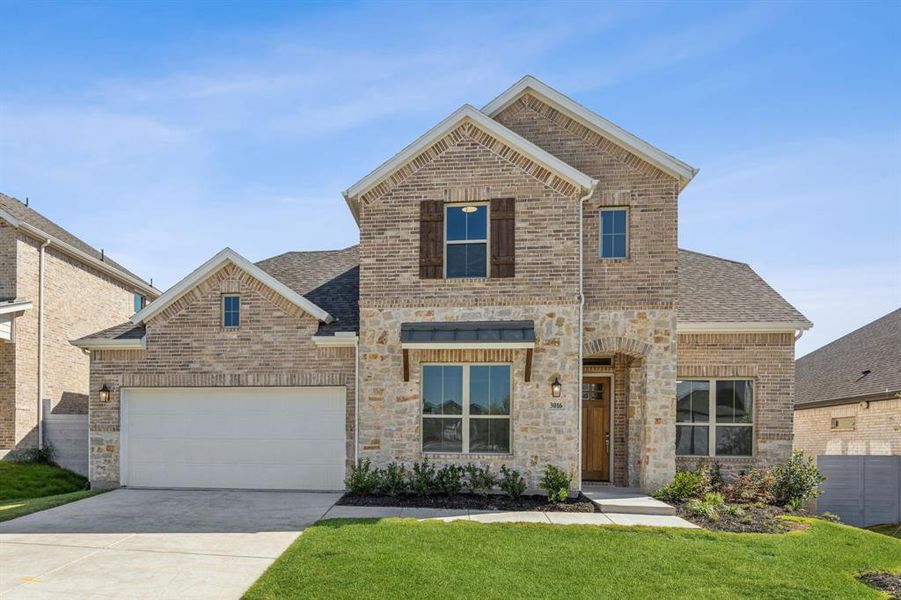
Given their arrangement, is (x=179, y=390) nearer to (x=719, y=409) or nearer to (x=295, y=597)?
(x=295, y=597)

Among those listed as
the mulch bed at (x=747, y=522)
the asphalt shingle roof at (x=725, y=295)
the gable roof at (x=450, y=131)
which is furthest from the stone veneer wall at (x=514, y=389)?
the asphalt shingle roof at (x=725, y=295)

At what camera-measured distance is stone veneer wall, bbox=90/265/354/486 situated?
1251 cm

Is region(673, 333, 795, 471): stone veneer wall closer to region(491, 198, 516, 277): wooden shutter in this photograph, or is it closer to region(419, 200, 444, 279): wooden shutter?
region(491, 198, 516, 277): wooden shutter

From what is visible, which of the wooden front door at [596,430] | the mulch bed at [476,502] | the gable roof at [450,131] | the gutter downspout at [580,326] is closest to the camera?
the mulch bed at [476,502]

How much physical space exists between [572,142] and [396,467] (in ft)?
25.6

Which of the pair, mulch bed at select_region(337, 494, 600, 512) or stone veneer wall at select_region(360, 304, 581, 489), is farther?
stone veneer wall at select_region(360, 304, 581, 489)

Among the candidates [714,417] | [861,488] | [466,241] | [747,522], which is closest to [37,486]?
[466,241]

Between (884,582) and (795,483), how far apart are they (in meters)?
4.73

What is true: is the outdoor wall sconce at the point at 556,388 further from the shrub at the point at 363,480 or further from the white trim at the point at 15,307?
the white trim at the point at 15,307

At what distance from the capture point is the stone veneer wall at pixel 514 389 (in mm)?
11461

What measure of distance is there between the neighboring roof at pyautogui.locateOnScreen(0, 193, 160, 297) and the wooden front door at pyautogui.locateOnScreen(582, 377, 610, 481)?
15353 millimetres

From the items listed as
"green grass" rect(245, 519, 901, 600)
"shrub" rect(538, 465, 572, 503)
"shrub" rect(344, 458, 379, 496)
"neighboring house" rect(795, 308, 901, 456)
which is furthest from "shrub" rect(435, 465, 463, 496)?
"neighboring house" rect(795, 308, 901, 456)

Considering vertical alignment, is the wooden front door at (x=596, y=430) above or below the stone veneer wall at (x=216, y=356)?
below

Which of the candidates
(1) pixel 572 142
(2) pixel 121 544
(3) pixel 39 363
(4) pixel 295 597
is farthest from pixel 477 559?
(3) pixel 39 363
